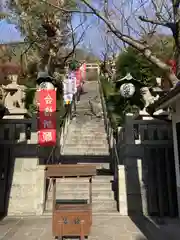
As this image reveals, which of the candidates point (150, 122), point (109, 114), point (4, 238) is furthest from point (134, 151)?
point (109, 114)

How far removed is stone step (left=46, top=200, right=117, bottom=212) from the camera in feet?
32.1

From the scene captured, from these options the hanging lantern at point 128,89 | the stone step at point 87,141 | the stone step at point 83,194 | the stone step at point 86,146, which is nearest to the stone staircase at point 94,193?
the stone step at point 83,194

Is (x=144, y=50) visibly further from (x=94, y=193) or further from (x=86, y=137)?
(x=86, y=137)

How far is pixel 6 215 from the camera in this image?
9.36 meters

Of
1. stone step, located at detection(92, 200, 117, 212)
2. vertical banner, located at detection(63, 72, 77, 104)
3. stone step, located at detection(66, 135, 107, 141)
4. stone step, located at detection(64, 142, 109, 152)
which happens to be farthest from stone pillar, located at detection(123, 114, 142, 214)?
vertical banner, located at detection(63, 72, 77, 104)

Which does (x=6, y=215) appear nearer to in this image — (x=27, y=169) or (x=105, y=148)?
(x=27, y=169)

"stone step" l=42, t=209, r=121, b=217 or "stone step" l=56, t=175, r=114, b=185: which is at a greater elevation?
"stone step" l=56, t=175, r=114, b=185

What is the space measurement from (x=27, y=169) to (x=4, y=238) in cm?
324

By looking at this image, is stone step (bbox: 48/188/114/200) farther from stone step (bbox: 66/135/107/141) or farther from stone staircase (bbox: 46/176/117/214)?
stone step (bbox: 66/135/107/141)

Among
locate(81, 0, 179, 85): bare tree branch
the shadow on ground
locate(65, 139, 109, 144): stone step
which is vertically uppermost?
locate(81, 0, 179, 85): bare tree branch

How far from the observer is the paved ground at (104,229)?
6855mm

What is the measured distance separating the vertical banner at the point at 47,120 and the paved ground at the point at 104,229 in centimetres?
269

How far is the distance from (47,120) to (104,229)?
4.52m

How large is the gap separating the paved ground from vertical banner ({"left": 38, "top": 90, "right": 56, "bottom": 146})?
8.84 ft
